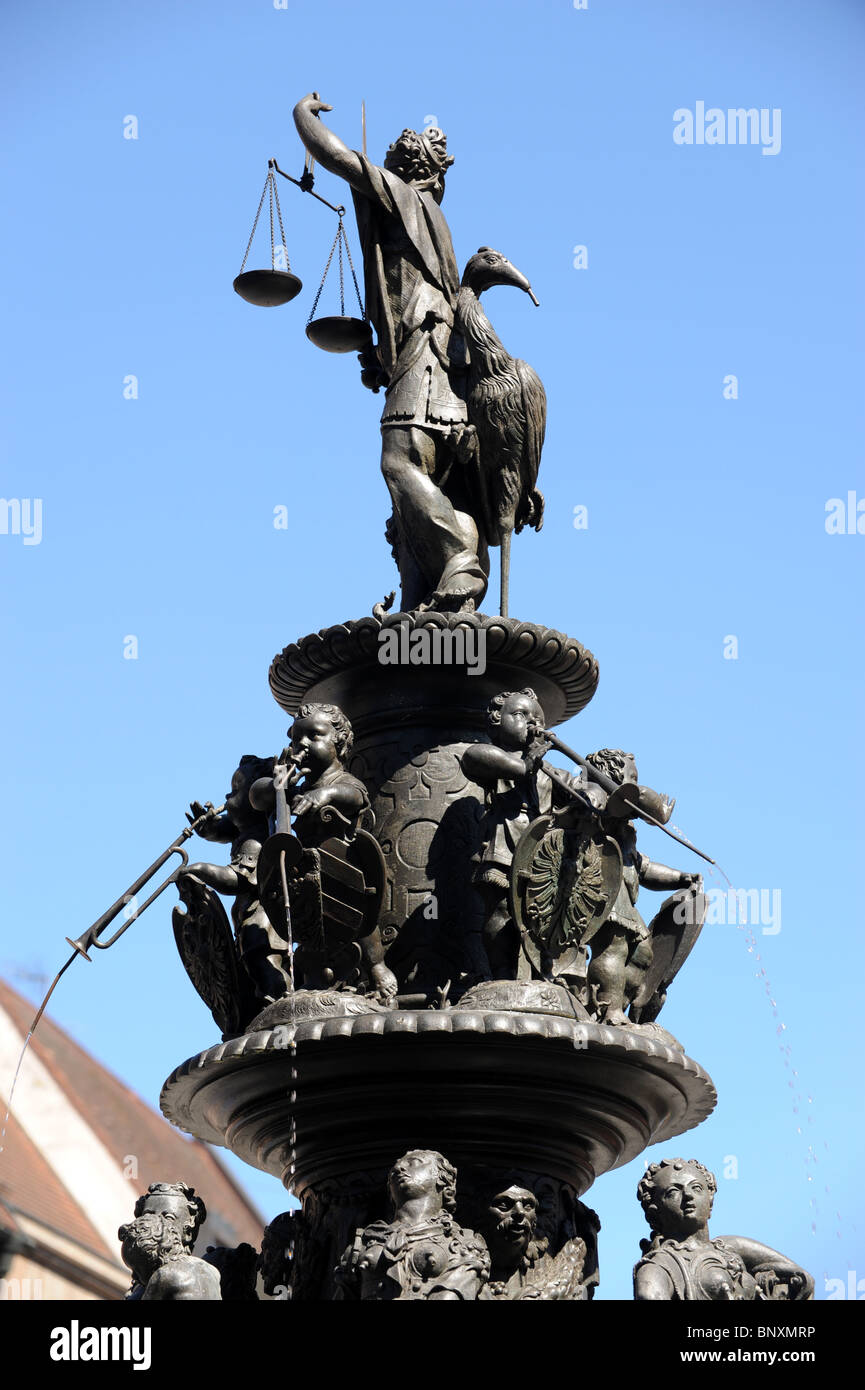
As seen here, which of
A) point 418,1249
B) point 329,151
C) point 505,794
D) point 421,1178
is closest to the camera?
point 418,1249

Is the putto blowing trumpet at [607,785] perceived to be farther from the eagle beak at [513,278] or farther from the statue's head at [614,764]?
the eagle beak at [513,278]

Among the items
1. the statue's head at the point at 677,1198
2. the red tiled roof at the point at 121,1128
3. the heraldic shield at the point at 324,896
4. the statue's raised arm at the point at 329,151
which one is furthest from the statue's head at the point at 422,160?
the red tiled roof at the point at 121,1128

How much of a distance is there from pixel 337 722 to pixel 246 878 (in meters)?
0.97

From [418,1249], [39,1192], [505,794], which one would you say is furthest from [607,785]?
[39,1192]

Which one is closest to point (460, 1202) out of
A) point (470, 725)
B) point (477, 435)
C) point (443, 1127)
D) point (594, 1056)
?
point (443, 1127)

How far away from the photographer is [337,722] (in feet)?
36.8

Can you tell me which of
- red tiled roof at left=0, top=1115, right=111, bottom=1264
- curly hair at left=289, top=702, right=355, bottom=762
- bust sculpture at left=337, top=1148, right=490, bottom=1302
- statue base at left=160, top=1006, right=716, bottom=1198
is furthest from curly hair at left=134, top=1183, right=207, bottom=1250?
red tiled roof at left=0, top=1115, right=111, bottom=1264

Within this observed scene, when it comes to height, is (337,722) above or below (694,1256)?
above

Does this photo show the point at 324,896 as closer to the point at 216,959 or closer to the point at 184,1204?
the point at 216,959

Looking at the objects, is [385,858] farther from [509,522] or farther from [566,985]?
[509,522]

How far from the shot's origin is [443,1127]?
10.5 metres

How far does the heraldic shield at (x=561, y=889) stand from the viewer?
34.2 feet

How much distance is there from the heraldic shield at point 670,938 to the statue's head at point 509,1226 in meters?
1.49

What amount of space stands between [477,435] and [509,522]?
0.56 metres
